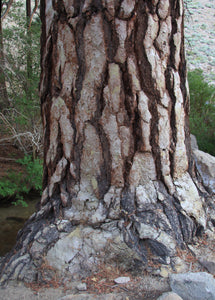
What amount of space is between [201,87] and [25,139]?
474cm

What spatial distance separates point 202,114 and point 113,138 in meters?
5.58

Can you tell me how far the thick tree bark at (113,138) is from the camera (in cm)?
148

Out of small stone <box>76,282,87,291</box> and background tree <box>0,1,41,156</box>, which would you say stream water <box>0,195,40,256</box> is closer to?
background tree <box>0,1,41,156</box>

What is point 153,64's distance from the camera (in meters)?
1.51

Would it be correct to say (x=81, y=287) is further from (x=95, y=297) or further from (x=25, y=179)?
(x=25, y=179)

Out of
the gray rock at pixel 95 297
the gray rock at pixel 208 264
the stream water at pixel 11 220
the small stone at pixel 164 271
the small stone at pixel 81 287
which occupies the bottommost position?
the stream water at pixel 11 220

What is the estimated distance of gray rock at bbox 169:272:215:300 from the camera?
125 centimetres

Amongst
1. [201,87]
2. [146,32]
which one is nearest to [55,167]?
[146,32]

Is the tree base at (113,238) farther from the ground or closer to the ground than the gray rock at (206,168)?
closer to the ground

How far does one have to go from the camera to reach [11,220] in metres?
4.22

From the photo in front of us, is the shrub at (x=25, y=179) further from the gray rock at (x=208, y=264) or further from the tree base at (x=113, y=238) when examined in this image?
the gray rock at (x=208, y=264)

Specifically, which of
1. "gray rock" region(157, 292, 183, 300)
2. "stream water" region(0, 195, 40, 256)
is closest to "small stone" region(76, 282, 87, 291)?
"gray rock" region(157, 292, 183, 300)

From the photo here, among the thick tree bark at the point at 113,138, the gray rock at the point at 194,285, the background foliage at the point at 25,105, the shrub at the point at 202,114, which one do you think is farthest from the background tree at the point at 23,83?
the gray rock at the point at 194,285

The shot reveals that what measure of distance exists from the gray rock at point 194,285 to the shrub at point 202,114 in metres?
3.86
